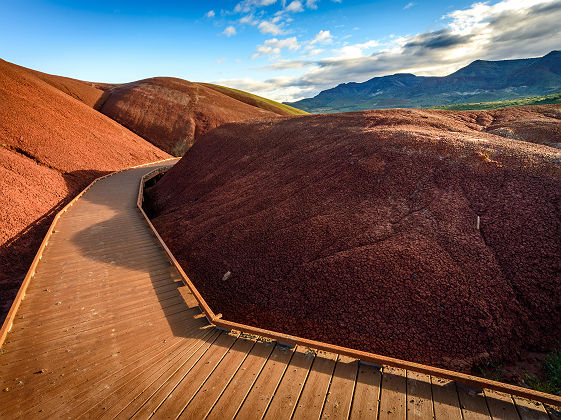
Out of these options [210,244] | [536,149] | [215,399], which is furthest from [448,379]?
[536,149]

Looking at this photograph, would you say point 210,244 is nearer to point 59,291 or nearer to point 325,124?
point 59,291

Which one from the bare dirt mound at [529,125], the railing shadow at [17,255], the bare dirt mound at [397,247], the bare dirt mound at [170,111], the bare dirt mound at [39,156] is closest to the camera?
the bare dirt mound at [397,247]

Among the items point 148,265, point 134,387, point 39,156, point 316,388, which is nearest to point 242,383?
point 316,388

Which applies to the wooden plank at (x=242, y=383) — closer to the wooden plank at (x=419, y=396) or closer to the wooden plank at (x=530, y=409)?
the wooden plank at (x=419, y=396)

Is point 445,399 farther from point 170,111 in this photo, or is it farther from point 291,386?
point 170,111

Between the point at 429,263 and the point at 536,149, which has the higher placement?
the point at 536,149

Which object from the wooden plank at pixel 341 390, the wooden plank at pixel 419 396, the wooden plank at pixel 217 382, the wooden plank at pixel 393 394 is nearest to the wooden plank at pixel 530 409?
the wooden plank at pixel 419 396
